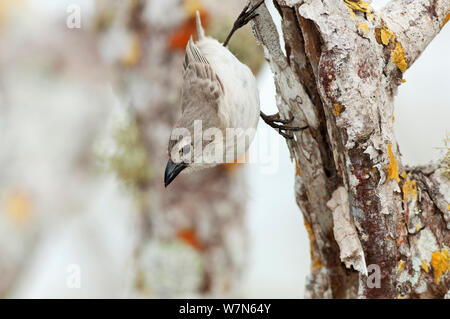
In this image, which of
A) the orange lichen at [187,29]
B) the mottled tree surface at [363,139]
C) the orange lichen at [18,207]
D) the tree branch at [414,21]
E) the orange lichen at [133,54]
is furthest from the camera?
the orange lichen at [18,207]

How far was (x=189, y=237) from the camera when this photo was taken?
2.49 metres

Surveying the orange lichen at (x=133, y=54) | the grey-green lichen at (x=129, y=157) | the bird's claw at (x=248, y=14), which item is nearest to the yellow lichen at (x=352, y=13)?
the bird's claw at (x=248, y=14)

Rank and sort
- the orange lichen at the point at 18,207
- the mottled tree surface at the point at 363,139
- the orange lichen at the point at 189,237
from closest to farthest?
the mottled tree surface at the point at 363,139 < the orange lichen at the point at 189,237 < the orange lichen at the point at 18,207

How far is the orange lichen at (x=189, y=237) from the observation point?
247 centimetres

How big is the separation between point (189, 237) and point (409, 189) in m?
1.46

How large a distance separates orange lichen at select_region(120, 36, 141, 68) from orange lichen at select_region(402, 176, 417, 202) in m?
1.56

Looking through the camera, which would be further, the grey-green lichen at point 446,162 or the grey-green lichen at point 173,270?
the grey-green lichen at point 173,270

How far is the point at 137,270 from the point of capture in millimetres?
2633

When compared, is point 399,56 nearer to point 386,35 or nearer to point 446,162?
point 386,35

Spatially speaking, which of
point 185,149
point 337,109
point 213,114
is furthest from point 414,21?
point 185,149

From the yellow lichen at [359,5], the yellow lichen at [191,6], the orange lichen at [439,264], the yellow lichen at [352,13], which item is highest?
the yellow lichen at [191,6]

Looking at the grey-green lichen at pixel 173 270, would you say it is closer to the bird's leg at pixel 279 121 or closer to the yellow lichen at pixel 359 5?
the bird's leg at pixel 279 121

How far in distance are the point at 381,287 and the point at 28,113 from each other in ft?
10.8

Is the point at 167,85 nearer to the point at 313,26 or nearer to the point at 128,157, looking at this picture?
the point at 128,157
